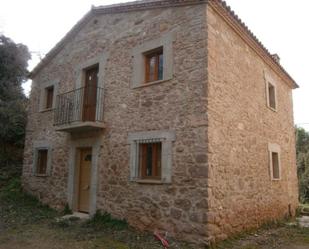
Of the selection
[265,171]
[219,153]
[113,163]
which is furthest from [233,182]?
[113,163]

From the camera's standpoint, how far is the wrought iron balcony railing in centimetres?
879

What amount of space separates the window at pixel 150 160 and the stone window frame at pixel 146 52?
1.65 metres

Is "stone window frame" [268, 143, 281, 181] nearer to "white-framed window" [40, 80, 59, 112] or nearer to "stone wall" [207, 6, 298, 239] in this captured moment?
"stone wall" [207, 6, 298, 239]

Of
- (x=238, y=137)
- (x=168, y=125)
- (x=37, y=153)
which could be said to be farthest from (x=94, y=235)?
(x=37, y=153)

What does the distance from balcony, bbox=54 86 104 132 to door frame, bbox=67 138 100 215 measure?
46 cm

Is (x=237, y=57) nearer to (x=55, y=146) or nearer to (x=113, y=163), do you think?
(x=113, y=163)

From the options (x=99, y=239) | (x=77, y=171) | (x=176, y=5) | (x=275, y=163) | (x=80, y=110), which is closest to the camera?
(x=99, y=239)

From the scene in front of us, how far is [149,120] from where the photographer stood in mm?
7414

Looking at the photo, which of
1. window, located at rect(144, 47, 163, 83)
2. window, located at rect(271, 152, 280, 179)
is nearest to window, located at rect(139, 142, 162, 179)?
window, located at rect(144, 47, 163, 83)

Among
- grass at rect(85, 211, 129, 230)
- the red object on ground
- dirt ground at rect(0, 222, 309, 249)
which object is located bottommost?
dirt ground at rect(0, 222, 309, 249)

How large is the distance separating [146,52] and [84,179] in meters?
4.44

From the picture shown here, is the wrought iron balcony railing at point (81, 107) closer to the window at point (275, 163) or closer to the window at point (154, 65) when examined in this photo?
the window at point (154, 65)

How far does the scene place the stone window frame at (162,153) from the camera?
6.77 meters

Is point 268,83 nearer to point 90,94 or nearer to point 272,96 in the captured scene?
point 272,96
